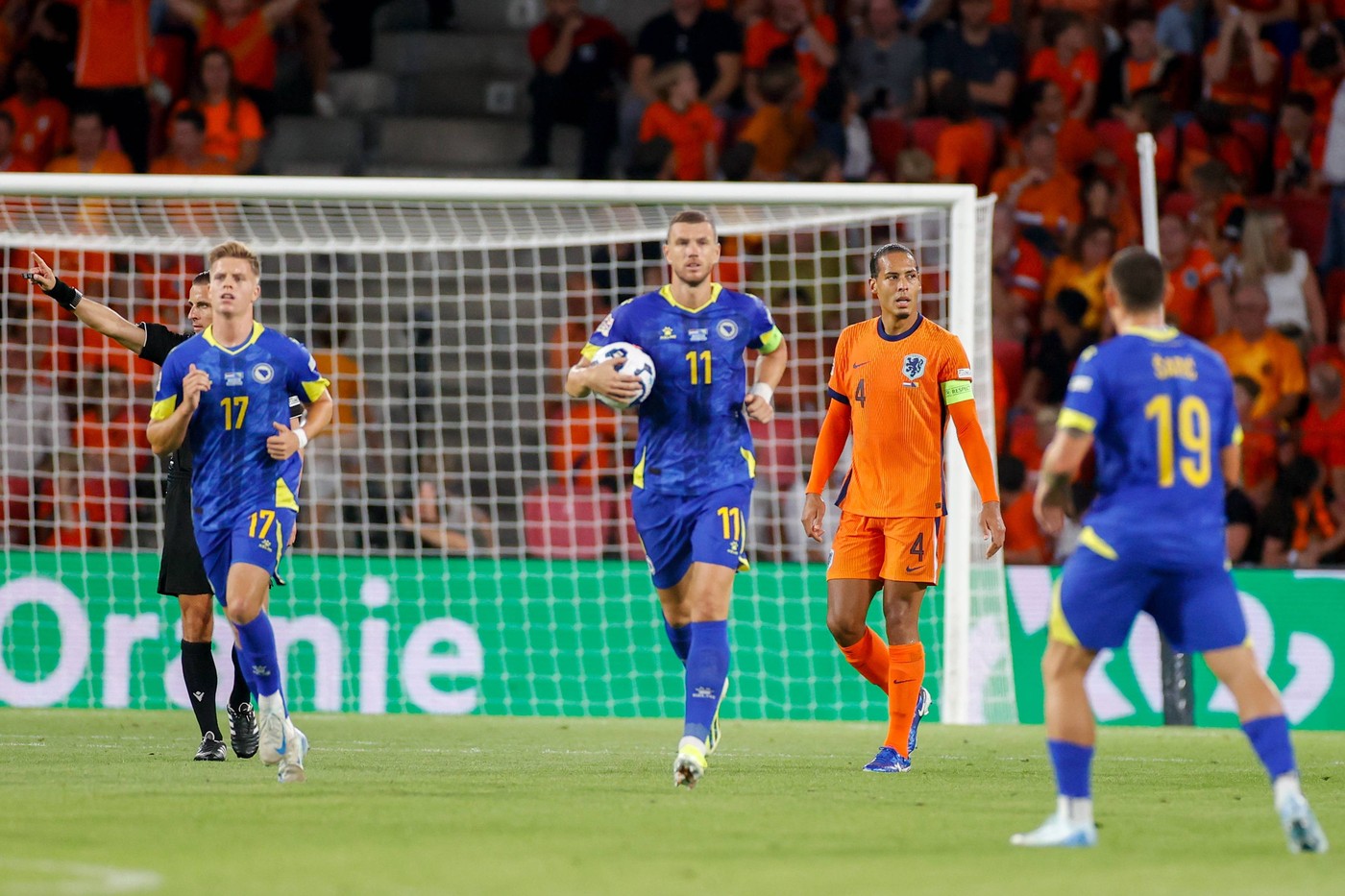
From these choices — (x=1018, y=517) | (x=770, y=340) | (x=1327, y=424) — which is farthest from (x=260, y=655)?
(x=1327, y=424)

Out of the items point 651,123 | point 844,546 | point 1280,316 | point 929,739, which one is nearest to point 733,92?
point 651,123

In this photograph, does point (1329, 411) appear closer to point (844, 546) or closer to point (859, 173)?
point (859, 173)

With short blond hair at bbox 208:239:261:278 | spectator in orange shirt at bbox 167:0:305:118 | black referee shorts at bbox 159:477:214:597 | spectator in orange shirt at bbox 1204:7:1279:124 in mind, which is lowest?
black referee shorts at bbox 159:477:214:597

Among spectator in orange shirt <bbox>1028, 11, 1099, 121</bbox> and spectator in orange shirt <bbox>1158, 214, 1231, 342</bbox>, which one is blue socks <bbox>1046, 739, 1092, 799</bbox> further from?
spectator in orange shirt <bbox>1028, 11, 1099, 121</bbox>

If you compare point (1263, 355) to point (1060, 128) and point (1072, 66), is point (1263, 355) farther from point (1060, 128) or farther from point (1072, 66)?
point (1072, 66)

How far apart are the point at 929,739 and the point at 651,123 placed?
8.27 meters

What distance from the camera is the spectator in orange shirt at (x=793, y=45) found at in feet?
58.9

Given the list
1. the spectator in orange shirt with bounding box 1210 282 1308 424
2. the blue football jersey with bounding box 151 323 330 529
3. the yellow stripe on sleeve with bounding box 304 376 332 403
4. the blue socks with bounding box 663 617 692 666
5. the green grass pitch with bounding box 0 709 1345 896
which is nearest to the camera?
the green grass pitch with bounding box 0 709 1345 896

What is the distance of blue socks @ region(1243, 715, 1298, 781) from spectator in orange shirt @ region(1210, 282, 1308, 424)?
33.0ft

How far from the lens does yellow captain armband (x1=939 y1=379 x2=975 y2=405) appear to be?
8.89 metres

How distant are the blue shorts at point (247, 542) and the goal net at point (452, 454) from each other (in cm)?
461

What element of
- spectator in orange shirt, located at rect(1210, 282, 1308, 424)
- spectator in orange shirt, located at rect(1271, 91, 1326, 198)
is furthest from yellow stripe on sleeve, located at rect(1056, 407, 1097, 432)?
spectator in orange shirt, located at rect(1271, 91, 1326, 198)

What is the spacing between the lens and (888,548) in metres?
8.85

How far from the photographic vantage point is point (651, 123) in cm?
1762
